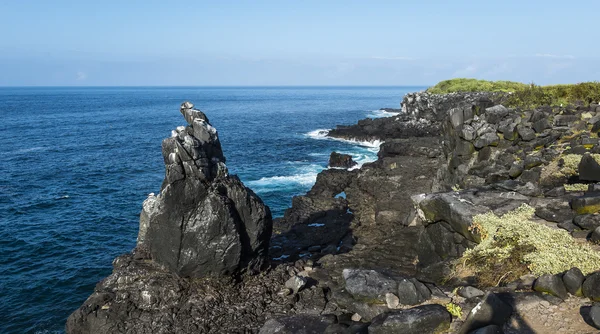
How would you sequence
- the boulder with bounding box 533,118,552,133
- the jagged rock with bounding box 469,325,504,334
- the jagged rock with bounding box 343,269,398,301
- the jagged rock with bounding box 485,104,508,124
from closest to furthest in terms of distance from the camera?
the jagged rock with bounding box 469,325,504,334
the jagged rock with bounding box 343,269,398,301
the boulder with bounding box 533,118,552,133
the jagged rock with bounding box 485,104,508,124

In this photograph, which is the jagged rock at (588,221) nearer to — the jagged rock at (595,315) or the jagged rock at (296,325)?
the jagged rock at (595,315)

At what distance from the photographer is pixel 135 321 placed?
17.9 m

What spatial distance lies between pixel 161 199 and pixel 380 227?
16121mm

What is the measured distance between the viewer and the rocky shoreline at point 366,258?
1203 centimetres

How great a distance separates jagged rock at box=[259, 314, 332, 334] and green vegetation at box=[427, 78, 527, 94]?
67.7 metres

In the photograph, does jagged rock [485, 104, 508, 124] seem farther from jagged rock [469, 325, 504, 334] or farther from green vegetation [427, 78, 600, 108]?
jagged rock [469, 325, 504, 334]

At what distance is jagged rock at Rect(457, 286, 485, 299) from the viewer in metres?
13.1

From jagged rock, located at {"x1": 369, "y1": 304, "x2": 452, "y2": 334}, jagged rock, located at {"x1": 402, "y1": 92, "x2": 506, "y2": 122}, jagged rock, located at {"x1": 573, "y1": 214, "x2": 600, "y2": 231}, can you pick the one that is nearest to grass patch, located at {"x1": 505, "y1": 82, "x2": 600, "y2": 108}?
jagged rock, located at {"x1": 573, "y1": 214, "x2": 600, "y2": 231}

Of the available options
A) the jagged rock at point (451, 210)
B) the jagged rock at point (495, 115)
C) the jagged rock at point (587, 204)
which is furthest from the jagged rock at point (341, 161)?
the jagged rock at point (587, 204)

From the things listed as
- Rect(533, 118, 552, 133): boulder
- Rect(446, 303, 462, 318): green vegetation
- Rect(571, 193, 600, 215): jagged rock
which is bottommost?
Rect(446, 303, 462, 318): green vegetation

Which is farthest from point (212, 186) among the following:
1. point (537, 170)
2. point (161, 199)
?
point (537, 170)

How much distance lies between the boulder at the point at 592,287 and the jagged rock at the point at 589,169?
8383 mm

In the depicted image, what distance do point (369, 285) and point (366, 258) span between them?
819cm

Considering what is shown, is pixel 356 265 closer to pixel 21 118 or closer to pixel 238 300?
pixel 238 300
